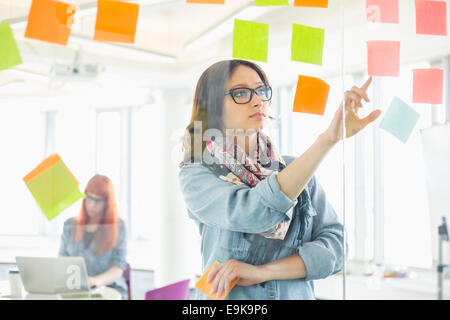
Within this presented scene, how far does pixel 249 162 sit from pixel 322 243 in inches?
11.6

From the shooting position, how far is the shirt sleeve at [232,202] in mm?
1009

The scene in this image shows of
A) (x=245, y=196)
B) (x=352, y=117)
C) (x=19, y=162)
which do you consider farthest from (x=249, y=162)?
(x=19, y=162)

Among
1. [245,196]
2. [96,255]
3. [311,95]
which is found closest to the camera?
[245,196]

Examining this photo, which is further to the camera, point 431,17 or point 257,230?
point 431,17

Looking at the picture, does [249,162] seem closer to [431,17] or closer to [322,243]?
[322,243]

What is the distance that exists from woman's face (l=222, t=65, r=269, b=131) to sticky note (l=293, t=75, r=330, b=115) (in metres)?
0.10

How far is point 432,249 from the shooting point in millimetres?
1233

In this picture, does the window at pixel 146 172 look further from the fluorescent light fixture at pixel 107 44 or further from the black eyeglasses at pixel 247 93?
the black eyeglasses at pixel 247 93

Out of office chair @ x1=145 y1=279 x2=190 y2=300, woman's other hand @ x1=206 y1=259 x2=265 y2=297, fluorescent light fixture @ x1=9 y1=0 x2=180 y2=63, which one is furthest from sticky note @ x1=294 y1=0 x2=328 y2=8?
office chair @ x1=145 y1=279 x2=190 y2=300

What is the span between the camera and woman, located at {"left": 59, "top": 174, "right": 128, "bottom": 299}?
1.21 meters

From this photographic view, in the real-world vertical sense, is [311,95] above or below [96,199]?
above

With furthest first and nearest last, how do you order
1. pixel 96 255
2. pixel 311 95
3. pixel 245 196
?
1. pixel 96 255
2. pixel 311 95
3. pixel 245 196

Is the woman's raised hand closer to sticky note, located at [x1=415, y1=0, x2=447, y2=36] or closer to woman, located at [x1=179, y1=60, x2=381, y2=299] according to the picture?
woman, located at [x1=179, y1=60, x2=381, y2=299]

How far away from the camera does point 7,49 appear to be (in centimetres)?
119
